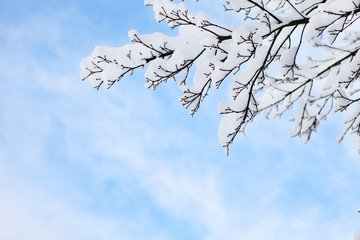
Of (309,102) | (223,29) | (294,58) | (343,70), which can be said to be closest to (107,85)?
(223,29)

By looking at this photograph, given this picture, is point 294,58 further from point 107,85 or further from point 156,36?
point 107,85

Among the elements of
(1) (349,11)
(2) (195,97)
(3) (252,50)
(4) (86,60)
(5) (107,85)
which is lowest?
(1) (349,11)

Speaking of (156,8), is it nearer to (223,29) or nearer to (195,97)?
(223,29)

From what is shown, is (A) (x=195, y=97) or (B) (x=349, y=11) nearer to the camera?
(B) (x=349, y=11)

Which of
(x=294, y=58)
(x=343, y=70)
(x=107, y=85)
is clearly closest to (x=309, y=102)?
(x=294, y=58)

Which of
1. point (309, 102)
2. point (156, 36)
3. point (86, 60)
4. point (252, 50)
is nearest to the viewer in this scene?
point (252, 50)

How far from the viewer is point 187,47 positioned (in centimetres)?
258

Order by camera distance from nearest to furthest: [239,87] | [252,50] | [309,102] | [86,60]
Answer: [252,50], [239,87], [86,60], [309,102]

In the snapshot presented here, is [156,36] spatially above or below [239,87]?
above

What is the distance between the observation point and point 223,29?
8.25ft

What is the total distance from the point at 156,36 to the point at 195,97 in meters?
0.55

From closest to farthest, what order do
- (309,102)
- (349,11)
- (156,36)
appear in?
(349,11) < (156,36) < (309,102)

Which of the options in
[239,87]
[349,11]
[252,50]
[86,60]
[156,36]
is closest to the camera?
[349,11]

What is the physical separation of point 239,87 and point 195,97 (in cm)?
41
